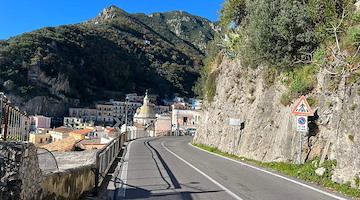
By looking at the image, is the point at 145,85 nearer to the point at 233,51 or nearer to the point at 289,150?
the point at 233,51

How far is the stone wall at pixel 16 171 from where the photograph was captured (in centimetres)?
358

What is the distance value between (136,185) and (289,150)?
6225 mm

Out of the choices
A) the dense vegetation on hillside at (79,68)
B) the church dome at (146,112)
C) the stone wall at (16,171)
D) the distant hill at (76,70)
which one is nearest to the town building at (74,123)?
the distant hill at (76,70)

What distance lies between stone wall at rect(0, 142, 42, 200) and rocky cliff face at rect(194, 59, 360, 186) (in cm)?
703

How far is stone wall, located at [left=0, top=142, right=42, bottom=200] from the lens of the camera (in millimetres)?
3578

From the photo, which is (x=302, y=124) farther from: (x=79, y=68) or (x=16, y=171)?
(x=79, y=68)

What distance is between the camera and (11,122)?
594 centimetres

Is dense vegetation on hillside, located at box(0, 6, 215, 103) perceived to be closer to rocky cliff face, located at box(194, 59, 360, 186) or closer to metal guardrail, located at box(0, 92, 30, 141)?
rocky cliff face, located at box(194, 59, 360, 186)

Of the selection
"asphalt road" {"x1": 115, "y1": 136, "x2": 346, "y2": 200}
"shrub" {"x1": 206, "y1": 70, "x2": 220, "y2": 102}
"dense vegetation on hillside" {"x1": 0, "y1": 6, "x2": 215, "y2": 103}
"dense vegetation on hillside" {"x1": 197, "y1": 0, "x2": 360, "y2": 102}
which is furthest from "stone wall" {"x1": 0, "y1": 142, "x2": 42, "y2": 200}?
"dense vegetation on hillside" {"x1": 0, "y1": 6, "x2": 215, "y2": 103}

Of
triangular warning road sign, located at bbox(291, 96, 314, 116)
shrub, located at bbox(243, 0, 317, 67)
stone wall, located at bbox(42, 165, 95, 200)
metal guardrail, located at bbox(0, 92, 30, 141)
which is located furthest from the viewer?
shrub, located at bbox(243, 0, 317, 67)

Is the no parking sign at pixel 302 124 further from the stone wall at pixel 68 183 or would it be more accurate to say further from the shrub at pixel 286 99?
the stone wall at pixel 68 183

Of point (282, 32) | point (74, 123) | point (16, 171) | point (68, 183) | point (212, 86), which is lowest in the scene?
point (68, 183)

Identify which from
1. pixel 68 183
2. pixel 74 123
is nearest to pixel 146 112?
pixel 74 123

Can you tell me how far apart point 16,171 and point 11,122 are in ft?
8.61
